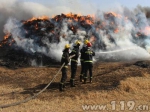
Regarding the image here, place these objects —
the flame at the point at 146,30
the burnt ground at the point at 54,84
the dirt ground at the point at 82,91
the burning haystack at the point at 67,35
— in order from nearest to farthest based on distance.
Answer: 1. the dirt ground at the point at 82,91
2. the burnt ground at the point at 54,84
3. the burning haystack at the point at 67,35
4. the flame at the point at 146,30

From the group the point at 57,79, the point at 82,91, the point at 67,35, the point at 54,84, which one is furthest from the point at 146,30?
the point at 82,91

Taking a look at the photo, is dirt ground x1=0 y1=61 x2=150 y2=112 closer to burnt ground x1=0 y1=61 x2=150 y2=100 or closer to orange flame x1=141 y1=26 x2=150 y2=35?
burnt ground x1=0 y1=61 x2=150 y2=100

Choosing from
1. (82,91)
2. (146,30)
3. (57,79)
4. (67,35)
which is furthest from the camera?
(146,30)

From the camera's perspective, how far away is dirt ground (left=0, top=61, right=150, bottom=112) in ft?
30.7

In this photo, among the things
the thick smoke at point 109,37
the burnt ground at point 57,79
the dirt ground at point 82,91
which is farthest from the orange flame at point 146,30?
the dirt ground at point 82,91

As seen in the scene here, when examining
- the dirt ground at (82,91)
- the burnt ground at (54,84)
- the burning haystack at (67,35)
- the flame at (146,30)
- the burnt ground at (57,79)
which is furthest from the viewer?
the flame at (146,30)

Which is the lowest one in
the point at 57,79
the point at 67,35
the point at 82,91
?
the point at 82,91

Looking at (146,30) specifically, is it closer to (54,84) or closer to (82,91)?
(54,84)

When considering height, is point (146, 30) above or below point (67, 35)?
above

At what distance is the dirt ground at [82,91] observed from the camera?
9.35m

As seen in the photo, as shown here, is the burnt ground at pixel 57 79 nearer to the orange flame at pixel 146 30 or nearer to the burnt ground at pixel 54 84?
the burnt ground at pixel 54 84

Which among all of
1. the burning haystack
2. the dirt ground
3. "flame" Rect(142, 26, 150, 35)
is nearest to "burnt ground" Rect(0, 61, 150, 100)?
the dirt ground

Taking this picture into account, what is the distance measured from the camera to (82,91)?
10977 mm

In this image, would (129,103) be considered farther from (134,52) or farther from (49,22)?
(49,22)
